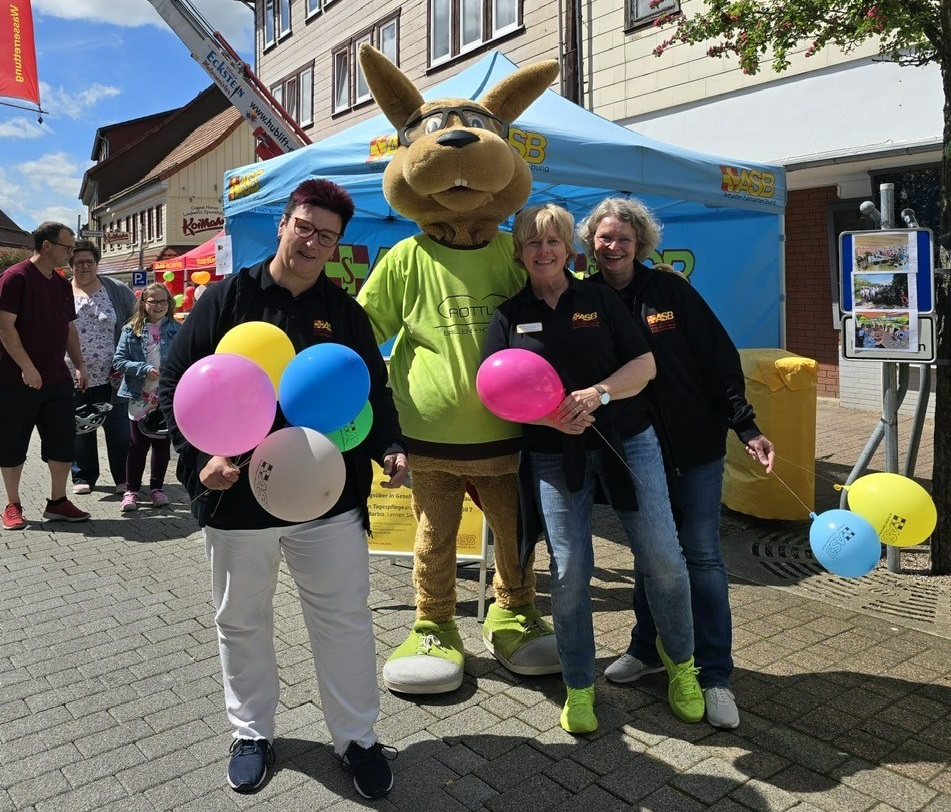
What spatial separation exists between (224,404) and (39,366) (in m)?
4.08

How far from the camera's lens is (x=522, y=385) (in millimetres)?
2637

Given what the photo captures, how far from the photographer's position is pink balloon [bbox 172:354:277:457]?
222cm

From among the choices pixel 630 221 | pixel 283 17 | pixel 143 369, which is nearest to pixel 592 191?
pixel 143 369

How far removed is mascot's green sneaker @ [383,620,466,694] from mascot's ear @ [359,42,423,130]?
2242mm

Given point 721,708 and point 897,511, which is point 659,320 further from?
point 721,708

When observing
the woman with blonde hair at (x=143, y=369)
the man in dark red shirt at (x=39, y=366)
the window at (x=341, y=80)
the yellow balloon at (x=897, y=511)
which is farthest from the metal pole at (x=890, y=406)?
the window at (x=341, y=80)

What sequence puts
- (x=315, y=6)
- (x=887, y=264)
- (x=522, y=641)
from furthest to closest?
1. (x=315, y=6)
2. (x=887, y=264)
3. (x=522, y=641)

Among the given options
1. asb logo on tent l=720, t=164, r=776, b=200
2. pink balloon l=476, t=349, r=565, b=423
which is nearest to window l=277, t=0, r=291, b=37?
asb logo on tent l=720, t=164, r=776, b=200

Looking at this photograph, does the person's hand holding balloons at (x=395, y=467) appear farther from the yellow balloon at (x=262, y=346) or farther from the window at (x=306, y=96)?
the window at (x=306, y=96)

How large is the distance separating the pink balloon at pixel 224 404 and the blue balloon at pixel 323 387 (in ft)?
0.26

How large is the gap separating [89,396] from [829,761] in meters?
5.78

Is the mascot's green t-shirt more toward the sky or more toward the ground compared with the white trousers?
more toward the sky

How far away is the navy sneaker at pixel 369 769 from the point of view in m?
2.49

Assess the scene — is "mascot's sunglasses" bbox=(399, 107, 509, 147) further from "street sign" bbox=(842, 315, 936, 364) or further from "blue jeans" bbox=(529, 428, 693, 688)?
"street sign" bbox=(842, 315, 936, 364)
